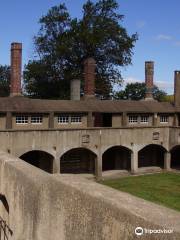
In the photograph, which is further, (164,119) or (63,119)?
(164,119)

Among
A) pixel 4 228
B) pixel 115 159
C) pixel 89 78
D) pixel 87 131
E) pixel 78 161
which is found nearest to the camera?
pixel 4 228

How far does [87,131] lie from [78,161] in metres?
3.61

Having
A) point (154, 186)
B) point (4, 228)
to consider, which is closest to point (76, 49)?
point (154, 186)

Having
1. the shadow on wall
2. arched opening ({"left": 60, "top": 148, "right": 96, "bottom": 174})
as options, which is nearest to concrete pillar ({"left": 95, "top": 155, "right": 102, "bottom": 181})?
arched opening ({"left": 60, "top": 148, "right": 96, "bottom": 174})

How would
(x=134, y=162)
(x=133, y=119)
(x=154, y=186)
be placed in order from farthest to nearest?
1. (x=133, y=119)
2. (x=134, y=162)
3. (x=154, y=186)

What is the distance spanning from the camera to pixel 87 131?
26.7 meters

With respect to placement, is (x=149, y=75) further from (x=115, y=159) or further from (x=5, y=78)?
(x=5, y=78)

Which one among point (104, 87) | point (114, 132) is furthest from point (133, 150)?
point (104, 87)

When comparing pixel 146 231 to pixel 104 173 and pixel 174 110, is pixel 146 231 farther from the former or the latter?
pixel 174 110

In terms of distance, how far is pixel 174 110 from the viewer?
35312 millimetres

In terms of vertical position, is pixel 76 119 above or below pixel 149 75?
below

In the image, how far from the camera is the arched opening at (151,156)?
33.0 meters

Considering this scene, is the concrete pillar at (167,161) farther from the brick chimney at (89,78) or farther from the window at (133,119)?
the brick chimney at (89,78)

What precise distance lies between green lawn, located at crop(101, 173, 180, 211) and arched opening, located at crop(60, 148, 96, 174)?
9.10 feet
